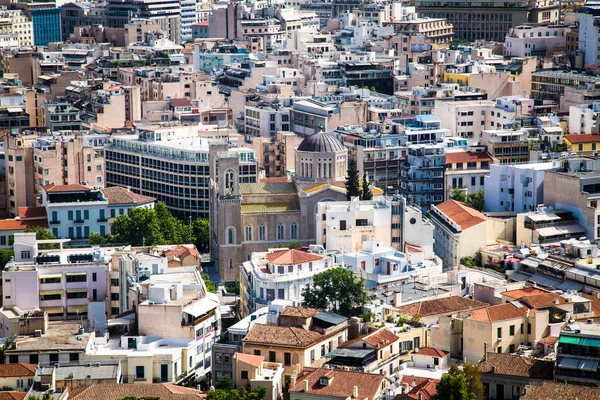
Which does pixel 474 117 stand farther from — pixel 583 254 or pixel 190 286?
pixel 190 286

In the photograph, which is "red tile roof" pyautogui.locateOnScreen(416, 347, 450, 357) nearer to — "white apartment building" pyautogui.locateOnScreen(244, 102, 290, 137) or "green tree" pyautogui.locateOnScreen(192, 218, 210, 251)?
"green tree" pyautogui.locateOnScreen(192, 218, 210, 251)

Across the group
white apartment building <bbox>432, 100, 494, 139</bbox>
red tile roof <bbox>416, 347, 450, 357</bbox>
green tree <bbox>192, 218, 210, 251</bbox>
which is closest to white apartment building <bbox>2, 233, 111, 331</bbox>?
red tile roof <bbox>416, 347, 450, 357</bbox>

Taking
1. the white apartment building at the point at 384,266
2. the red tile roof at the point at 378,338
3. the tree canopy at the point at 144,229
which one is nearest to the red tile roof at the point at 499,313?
the red tile roof at the point at 378,338

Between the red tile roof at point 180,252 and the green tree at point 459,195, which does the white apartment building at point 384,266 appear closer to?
the red tile roof at point 180,252

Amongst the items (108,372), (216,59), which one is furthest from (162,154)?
(216,59)

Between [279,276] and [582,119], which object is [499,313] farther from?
[582,119]

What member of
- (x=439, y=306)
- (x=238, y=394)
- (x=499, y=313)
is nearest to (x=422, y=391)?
(x=238, y=394)
